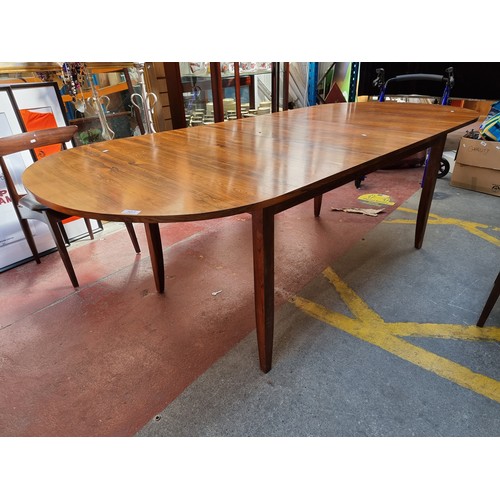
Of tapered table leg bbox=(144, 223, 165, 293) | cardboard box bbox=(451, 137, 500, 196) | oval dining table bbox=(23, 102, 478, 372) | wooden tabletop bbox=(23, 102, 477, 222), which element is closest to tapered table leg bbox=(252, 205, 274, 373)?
oval dining table bbox=(23, 102, 478, 372)

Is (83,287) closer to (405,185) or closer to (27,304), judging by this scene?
(27,304)

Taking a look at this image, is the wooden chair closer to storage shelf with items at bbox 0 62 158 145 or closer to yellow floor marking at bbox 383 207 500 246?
storage shelf with items at bbox 0 62 158 145

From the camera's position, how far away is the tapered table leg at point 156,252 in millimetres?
1755

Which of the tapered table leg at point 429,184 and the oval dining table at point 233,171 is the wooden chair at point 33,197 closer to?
the oval dining table at point 233,171

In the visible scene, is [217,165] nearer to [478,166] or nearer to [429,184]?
[429,184]

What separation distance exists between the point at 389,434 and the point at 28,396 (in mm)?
1391

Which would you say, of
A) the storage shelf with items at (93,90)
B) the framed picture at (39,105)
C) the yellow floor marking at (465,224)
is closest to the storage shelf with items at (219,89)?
the storage shelf with items at (93,90)

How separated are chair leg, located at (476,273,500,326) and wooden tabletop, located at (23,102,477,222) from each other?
2.33ft

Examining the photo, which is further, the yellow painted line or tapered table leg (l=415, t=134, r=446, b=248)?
the yellow painted line

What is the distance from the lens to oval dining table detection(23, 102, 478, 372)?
3.17 feet

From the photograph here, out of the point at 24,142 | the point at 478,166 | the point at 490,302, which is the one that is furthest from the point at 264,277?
the point at 478,166

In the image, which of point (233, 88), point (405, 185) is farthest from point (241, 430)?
point (233, 88)

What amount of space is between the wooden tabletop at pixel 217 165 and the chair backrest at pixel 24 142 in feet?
2.19
